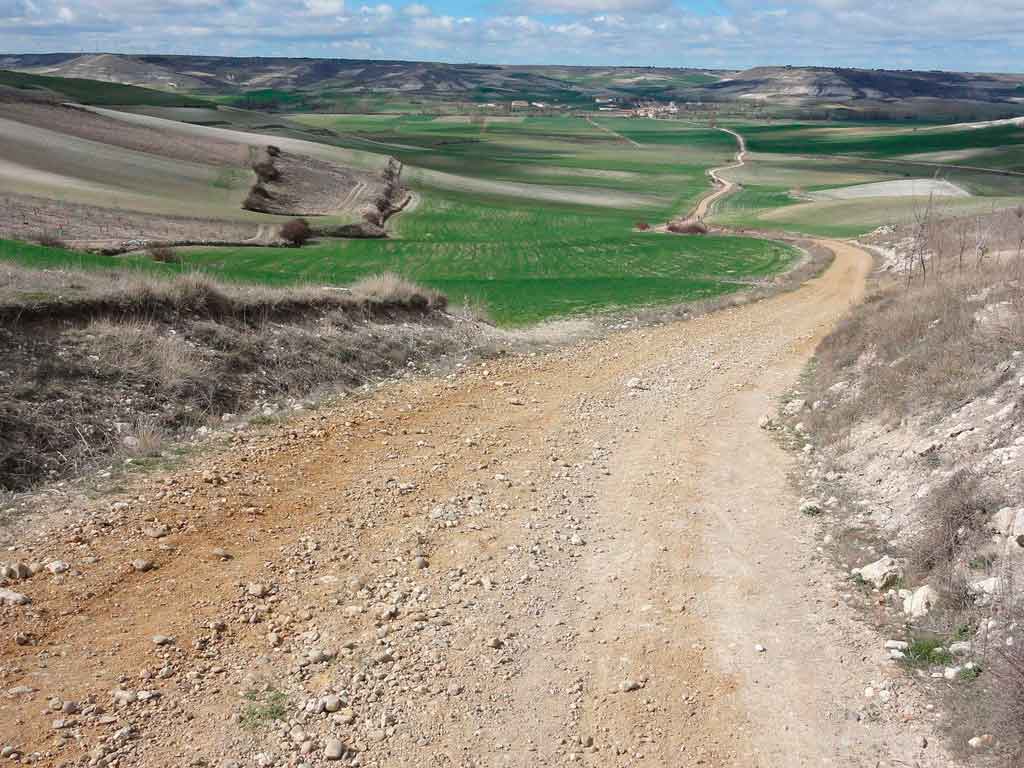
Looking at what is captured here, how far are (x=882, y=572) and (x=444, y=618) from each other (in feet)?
18.0

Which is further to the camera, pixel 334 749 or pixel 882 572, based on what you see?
pixel 882 572

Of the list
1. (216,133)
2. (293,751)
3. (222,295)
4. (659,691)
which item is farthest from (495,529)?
(216,133)

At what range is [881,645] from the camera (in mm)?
9297

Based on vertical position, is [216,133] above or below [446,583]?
above

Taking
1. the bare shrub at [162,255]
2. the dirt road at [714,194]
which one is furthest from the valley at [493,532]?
the dirt road at [714,194]

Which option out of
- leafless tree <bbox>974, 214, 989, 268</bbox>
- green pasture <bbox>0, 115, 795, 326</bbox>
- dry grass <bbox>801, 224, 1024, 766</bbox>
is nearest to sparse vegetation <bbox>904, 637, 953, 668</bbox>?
dry grass <bbox>801, 224, 1024, 766</bbox>

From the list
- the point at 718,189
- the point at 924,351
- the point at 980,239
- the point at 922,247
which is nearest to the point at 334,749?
the point at 924,351

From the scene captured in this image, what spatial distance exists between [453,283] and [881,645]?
106 ft

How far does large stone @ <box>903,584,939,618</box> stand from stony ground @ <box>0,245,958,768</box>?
64cm

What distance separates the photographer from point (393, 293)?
22969 millimetres

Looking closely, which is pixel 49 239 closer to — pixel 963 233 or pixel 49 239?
pixel 49 239

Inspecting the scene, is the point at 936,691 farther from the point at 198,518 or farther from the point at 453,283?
the point at 453,283

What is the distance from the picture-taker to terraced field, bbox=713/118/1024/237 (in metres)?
77.9

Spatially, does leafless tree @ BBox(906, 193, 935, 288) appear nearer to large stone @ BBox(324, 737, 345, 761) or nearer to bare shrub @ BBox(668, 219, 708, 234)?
large stone @ BBox(324, 737, 345, 761)
